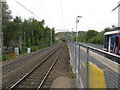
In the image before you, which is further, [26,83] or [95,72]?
[26,83]

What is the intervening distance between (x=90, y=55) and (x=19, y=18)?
3206 centimetres

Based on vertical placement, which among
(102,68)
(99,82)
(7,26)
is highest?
(7,26)

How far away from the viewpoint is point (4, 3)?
2473 centimetres

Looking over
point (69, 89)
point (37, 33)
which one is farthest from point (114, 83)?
point (37, 33)

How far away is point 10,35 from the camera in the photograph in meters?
24.8

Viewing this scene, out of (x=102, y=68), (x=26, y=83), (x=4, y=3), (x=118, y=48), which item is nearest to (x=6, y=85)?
(x=26, y=83)

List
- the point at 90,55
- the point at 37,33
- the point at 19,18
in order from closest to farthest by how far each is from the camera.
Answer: the point at 90,55 → the point at 19,18 → the point at 37,33

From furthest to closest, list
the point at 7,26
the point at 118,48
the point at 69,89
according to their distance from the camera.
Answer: the point at 7,26 < the point at 118,48 < the point at 69,89

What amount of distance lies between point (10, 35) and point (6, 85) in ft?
58.5

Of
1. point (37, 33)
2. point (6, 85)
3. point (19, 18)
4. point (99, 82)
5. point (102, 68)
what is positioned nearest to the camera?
point (102, 68)

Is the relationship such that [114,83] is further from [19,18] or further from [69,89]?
[19,18]

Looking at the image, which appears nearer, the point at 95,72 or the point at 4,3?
the point at 95,72

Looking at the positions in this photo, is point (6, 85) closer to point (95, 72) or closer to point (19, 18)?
point (95, 72)

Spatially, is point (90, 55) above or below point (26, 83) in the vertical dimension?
above
